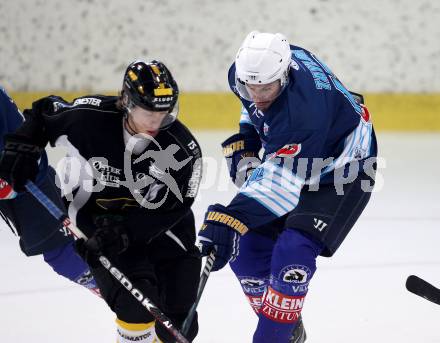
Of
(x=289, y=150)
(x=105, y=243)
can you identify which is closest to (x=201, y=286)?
(x=105, y=243)

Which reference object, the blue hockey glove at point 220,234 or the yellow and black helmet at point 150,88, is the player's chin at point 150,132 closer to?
the yellow and black helmet at point 150,88

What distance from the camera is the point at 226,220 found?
2.62m

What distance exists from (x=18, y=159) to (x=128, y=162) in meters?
0.33

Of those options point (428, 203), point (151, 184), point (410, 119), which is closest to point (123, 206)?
point (151, 184)

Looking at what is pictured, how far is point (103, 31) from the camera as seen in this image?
20.0ft

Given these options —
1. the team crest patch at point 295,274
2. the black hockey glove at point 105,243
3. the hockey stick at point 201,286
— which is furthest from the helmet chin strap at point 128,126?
the team crest patch at point 295,274

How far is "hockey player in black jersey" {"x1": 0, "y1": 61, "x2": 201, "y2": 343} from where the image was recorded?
2.57 m

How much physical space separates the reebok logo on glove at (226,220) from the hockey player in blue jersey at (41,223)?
63 centimetres

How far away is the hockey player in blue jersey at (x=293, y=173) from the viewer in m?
2.64

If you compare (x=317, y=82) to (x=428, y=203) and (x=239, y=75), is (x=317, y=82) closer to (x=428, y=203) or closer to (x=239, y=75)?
(x=239, y=75)

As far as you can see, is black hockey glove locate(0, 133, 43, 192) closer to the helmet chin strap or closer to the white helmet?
the helmet chin strap

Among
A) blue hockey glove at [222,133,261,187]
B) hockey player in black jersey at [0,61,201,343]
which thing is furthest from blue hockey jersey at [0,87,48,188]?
blue hockey glove at [222,133,261,187]

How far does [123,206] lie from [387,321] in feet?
3.87

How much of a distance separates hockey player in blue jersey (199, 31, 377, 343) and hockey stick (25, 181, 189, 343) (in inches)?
9.2
